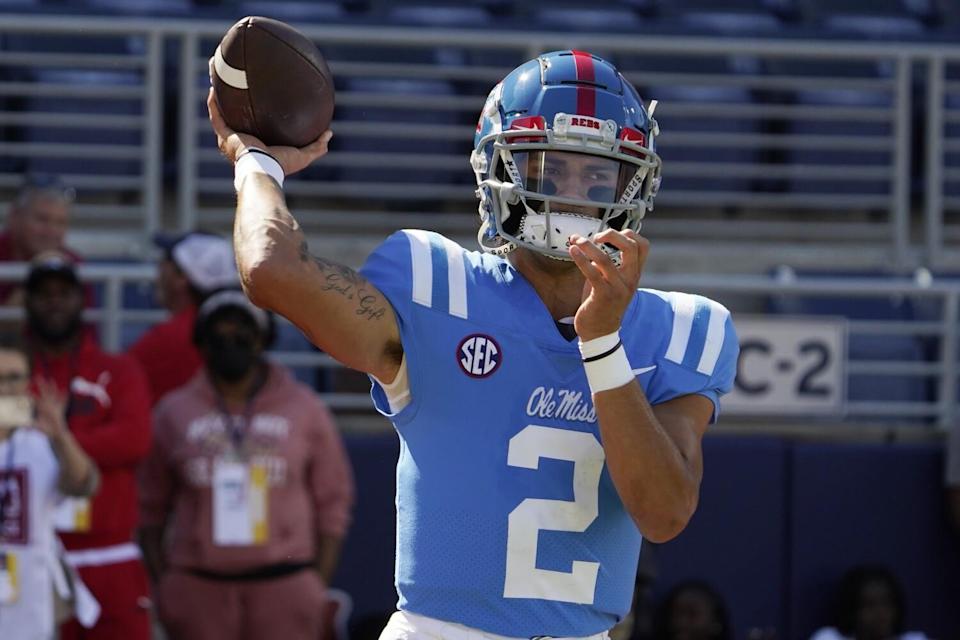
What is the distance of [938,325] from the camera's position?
7.20 meters

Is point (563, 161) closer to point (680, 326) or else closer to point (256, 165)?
point (680, 326)

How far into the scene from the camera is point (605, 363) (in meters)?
2.51

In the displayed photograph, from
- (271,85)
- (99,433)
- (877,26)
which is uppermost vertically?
(877,26)

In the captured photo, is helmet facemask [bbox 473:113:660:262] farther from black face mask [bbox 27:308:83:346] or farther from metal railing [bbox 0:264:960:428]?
metal railing [bbox 0:264:960:428]

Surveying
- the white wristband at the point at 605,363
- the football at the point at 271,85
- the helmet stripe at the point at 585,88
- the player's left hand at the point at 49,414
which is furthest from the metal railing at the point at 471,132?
the white wristband at the point at 605,363

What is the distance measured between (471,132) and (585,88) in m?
4.93

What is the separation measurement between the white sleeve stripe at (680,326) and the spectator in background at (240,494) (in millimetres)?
3317

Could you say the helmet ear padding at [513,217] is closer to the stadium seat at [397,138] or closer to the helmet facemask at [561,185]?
the helmet facemask at [561,185]

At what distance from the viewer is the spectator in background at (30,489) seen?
546 centimetres

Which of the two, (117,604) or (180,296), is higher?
(180,296)

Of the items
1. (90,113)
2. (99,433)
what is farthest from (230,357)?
(90,113)

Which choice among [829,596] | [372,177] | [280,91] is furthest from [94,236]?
[280,91]

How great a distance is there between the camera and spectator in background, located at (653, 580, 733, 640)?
650 centimetres

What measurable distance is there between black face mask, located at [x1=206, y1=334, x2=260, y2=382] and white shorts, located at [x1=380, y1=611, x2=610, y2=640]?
11.2 ft
